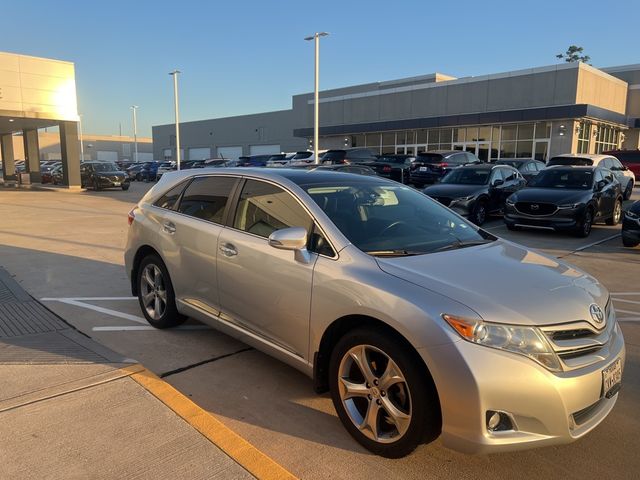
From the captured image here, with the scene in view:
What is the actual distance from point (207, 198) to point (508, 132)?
3348 cm

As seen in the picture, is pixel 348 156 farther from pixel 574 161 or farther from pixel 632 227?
pixel 632 227

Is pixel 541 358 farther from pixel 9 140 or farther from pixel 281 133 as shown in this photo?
pixel 281 133

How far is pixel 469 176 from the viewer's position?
45.9 feet

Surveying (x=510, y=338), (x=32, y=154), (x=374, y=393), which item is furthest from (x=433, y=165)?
(x=32, y=154)

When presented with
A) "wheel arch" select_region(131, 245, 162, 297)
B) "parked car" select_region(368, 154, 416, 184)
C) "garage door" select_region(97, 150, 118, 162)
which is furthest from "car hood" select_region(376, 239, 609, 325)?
"garage door" select_region(97, 150, 118, 162)

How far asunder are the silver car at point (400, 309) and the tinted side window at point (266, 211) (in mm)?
12

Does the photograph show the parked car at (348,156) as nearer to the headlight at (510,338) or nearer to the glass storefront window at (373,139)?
the glass storefront window at (373,139)

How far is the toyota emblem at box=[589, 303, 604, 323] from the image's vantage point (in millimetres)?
2859

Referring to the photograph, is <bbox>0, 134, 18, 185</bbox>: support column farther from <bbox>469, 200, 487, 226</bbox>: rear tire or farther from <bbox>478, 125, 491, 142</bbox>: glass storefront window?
<bbox>478, 125, 491, 142</bbox>: glass storefront window

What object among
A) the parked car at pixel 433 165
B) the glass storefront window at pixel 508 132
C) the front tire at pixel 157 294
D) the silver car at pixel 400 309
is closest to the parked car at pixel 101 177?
the parked car at pixel 433 165

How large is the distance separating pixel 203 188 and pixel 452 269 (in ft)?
8.50

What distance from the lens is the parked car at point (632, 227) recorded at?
31.5ft

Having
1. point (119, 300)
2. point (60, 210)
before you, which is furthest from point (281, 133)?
point (119, 300)

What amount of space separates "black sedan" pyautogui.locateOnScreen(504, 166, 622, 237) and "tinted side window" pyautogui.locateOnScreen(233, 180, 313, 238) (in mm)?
8937
